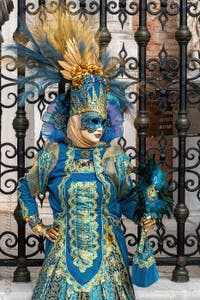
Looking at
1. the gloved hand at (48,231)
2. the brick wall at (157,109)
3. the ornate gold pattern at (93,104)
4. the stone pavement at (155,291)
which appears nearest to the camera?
the ornate gold pattern at (93,104)

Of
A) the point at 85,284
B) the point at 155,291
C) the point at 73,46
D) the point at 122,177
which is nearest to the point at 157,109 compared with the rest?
the point at 155,291

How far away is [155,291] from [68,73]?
163cm

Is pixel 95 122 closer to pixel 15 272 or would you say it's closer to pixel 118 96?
pixel 118 96

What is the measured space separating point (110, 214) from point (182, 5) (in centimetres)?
162

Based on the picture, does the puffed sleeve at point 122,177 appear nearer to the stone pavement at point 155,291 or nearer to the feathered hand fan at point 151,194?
the feathered hand fan at point 151,194

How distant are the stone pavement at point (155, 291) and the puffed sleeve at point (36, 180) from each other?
73 cm

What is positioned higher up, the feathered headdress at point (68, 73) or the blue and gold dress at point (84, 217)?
the feathered headdress at point (68, 73)

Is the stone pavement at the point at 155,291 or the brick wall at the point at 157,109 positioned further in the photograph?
the brick wall at the point at 157,109

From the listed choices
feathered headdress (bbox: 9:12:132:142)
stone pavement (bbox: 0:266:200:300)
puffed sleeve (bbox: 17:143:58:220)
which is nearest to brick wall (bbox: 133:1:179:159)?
stone pavement (bbox: 0:266:200:300)

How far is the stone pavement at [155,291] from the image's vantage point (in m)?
4.18

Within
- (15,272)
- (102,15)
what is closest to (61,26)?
(102,15)

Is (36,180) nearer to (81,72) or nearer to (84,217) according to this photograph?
(84,217)

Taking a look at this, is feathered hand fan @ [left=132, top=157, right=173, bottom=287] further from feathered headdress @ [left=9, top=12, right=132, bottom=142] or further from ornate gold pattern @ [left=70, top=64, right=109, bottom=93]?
ornate gold pattern @ [left=70, top=64, right=109, bottom=93]

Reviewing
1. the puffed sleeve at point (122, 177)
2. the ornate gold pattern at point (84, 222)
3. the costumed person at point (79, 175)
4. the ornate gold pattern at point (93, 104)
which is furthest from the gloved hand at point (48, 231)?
the ornate gold pattern at point (93, 104)
